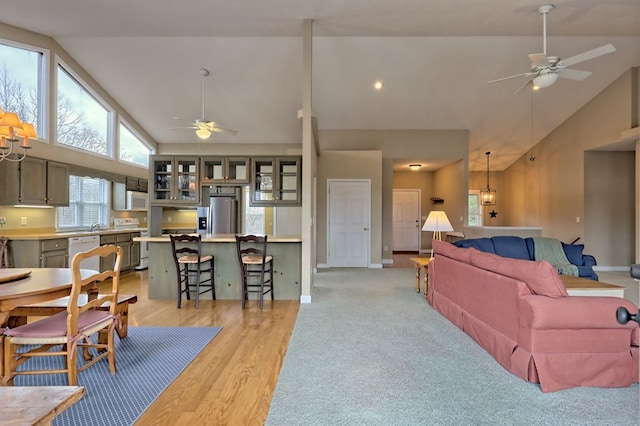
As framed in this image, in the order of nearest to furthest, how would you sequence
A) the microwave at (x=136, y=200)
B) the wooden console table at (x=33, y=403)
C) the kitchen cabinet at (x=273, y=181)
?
the wooden console table at (x=33, y=403) → the kitchen cabinet at (x=273, y=181) → the microwave at (x=136, y=200)

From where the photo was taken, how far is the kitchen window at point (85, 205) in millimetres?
5684

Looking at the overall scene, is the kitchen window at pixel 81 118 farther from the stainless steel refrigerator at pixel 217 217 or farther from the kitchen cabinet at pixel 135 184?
the stainless steel refrigerator at pixel 217 217

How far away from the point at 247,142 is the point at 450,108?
515 cm

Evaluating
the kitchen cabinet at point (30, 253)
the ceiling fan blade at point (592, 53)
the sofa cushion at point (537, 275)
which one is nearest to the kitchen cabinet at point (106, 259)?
the kitchen cabinet at point (30, 253)

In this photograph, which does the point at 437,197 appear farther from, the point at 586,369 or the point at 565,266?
the point at 586,369

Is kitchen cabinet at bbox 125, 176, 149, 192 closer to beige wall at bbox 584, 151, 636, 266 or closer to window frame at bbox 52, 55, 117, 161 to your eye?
window frame at bbox 52, 55, 117, 161

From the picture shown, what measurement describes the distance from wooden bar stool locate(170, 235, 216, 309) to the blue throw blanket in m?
4.93

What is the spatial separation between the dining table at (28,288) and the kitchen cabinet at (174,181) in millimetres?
2609

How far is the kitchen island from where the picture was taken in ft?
15.0

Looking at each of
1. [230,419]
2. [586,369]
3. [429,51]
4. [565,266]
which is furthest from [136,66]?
[565,266]

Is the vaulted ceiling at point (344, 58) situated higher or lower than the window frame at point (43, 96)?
higher

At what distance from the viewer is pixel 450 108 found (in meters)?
6.97

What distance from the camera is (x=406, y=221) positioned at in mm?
10133

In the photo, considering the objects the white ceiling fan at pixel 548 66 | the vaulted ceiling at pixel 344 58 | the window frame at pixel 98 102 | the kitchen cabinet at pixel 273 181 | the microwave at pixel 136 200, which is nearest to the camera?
the white ceiling fan at pixel 548 66
